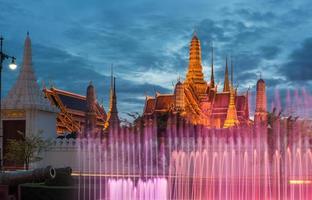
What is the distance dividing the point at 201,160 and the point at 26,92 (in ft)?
40.9

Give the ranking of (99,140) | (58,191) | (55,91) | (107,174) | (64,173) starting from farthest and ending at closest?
1. (55,91)
2. (99,140)
3. (107,174)
4. (64,173)
5. (58,191)

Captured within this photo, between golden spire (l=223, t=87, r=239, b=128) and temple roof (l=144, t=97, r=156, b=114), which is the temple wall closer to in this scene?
golden spire (l=223, t=87, r=239, b=128)

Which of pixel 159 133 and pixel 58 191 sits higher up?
pixel 159 133

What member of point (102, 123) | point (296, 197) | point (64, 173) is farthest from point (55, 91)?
point (296, 197)

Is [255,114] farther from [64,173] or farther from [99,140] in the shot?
[64,173]

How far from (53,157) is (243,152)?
12938 millimetres

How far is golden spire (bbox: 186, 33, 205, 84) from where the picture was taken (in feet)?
206

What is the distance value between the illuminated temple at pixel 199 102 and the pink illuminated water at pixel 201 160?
56.7 feet

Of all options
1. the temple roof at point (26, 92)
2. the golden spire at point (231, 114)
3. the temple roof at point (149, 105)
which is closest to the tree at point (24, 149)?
the temple roof at point (26, 92)

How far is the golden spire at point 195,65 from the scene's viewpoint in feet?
206

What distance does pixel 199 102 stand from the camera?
198 feet

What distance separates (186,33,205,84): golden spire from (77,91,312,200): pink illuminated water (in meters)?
23.4

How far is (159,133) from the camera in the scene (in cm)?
3572

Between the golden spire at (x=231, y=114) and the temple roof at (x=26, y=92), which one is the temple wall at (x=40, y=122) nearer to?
the temple roof at (x=26, y=92)
